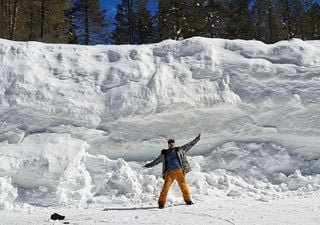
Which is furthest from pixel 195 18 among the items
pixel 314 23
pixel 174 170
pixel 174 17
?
pixel 174 170

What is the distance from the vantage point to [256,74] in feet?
41.7

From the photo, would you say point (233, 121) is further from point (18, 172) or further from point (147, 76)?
point (18, 172)

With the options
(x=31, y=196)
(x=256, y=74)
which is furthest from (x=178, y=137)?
(x=31, y=196)

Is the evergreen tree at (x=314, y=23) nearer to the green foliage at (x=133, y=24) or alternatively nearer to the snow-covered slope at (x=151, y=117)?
the green foliage at (x=133, y=24)

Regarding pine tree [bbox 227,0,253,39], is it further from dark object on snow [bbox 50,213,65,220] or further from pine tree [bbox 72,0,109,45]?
dark object on snow [bbox 50,213,65,220]

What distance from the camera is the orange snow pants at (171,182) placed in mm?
8703

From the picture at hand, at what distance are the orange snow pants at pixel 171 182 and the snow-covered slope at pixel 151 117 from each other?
25.3 inches

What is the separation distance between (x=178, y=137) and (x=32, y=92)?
3898 mm

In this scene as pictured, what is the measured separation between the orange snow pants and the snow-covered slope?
0.64m

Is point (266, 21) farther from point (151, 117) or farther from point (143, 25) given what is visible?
point (151, 117)

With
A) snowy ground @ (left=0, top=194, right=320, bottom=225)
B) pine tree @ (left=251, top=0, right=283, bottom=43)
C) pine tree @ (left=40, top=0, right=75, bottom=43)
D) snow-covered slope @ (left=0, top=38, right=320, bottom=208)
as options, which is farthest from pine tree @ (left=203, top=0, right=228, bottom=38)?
snowy ground @ (left=0, top=194, right=320, bottom=225)

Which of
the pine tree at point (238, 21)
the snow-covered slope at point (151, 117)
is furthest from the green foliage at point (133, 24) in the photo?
the snow-covered slope at point (151, 117)

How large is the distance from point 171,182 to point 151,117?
314cm

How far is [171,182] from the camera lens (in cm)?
898
